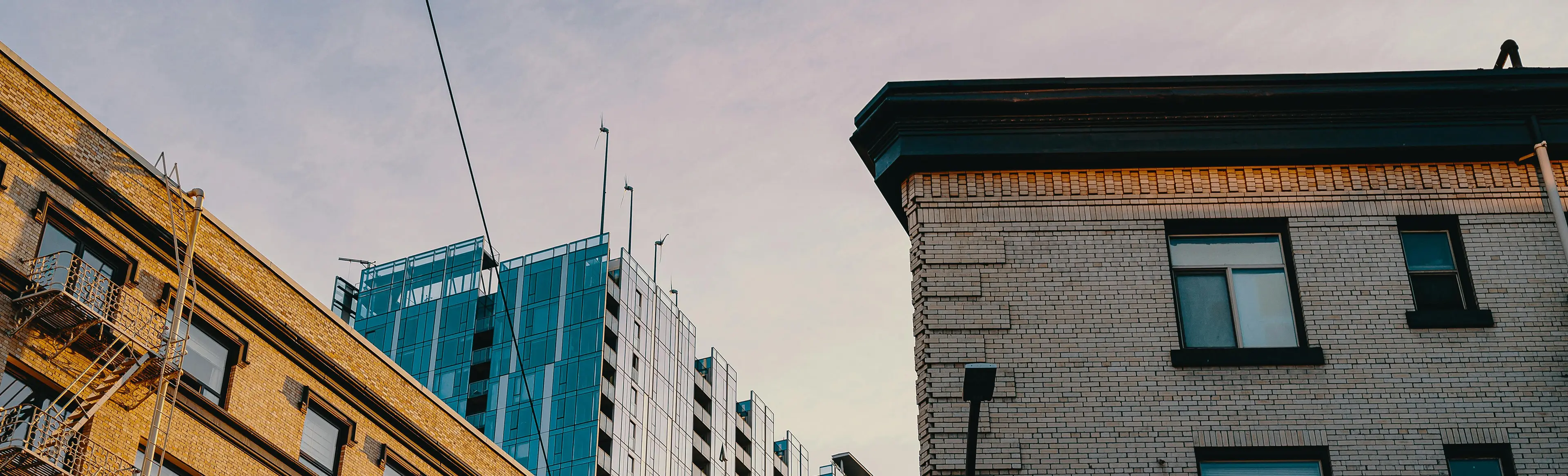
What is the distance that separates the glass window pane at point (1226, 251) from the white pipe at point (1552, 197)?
305cm

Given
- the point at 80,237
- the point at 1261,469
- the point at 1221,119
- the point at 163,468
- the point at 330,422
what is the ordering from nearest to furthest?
the point at 1261,469
the point at 1221,119
the point at 80,237
the point at 163,468
the point at 330,422

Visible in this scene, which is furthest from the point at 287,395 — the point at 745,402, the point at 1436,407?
the point at 745,402

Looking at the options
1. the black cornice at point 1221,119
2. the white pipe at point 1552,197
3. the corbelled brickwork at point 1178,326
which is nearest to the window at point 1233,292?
the corbelled brickwork at point 1178,326

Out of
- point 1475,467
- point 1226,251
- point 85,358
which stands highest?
point 85,358

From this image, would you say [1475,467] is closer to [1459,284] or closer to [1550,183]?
[1459,284]

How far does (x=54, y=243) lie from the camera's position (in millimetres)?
25922

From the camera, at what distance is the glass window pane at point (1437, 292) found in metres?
16.6

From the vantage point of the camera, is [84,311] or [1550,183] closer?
[1550,183]

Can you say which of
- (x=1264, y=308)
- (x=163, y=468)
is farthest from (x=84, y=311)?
(x=1264, y=308)

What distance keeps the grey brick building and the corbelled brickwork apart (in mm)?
28

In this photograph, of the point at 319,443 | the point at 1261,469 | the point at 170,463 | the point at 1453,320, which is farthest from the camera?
the point at 319,443

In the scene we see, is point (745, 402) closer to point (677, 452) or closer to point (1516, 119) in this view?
point (677, 452)

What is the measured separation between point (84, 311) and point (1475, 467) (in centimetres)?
2147

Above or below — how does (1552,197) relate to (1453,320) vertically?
above
